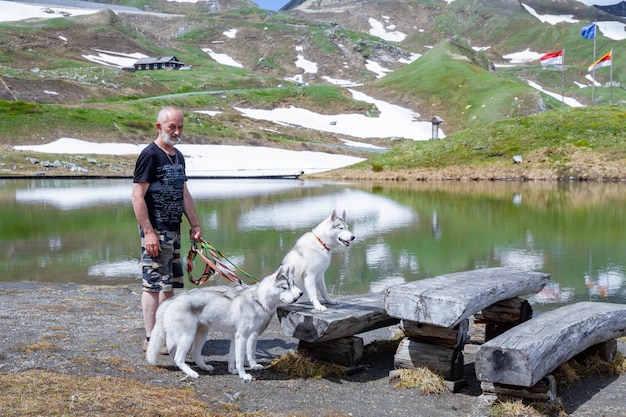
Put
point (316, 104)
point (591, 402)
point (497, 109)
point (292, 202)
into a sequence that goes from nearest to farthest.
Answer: point (591, 402), point (292, 202), point (497, 109), point (316, 104)

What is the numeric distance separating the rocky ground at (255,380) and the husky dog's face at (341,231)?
6.89 feet

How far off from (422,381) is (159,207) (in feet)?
15.3

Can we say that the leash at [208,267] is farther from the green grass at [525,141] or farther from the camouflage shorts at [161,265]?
the green grass at [525,141]

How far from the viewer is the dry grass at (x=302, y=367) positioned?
31.4 ft

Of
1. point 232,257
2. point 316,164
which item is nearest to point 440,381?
point 232,257

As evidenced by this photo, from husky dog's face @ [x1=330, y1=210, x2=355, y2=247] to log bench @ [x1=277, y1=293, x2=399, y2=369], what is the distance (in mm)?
1111

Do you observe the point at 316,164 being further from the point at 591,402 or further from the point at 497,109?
the point at 591,402

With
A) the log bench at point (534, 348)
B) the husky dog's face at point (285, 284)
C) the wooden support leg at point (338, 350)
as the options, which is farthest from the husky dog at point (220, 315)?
the log bench at point (534, 348)

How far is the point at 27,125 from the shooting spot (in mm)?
73875

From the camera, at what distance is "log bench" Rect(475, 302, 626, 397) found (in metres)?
7.74

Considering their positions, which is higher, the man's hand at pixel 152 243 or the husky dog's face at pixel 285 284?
the man's hand at pixel 152 243

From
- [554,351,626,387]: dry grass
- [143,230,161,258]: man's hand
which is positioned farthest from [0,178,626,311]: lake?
[143,230,161,258]: man's hand

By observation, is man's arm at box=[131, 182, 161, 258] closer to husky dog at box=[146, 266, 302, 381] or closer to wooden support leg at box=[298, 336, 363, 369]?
husky dog at box=[146, 266, 302, 381]

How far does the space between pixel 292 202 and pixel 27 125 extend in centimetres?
4772
